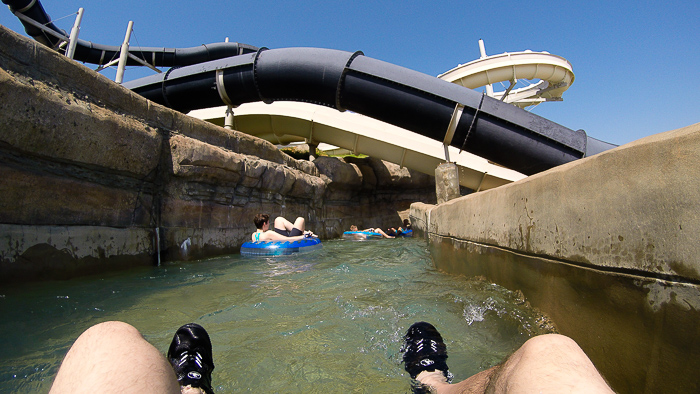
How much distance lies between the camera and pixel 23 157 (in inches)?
139

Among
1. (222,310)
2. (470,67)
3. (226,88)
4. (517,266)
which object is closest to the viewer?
(517,266)

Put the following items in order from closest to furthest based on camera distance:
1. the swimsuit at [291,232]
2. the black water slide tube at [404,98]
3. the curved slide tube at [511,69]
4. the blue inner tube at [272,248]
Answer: the blue inner tube at [272,248] → the black water slide tube at [404,98] → the swimsuit at [291,232] → the curved slide tube at [511,69]

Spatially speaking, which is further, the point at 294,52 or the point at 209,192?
the point at 294,52

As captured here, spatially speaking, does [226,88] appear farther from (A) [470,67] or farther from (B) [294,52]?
(A) [470,67]

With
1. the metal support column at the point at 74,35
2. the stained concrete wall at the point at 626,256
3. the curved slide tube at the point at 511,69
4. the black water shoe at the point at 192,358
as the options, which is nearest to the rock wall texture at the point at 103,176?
the black water shoe at the point at 192,358

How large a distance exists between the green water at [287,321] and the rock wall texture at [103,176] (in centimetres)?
54

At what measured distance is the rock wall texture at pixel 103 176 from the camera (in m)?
3.41

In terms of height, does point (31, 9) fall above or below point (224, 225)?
above

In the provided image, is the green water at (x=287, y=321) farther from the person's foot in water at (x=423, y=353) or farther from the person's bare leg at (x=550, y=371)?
the person's bare leg at (x=550, y=371)

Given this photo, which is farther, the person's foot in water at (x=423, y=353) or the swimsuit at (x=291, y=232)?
the swimsuit at (x=291, y=232)

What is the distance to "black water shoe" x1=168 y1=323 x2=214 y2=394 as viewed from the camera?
4.72ft

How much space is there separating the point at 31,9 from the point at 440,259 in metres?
17.6

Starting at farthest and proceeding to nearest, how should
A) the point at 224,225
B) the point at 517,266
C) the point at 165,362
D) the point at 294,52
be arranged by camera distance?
the point at 294,52 < the point at 224,225 < the point at 517,266 < the point at 165,362

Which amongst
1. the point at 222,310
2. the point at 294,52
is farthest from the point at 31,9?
the point at 222,310
